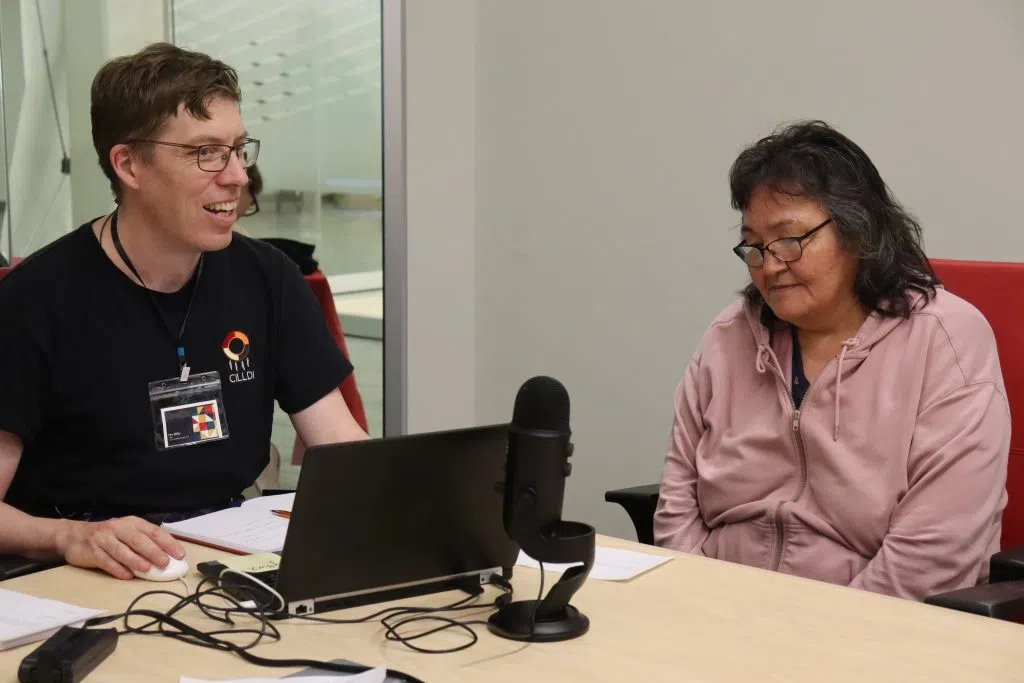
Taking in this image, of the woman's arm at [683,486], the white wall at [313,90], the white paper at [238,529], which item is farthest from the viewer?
the white wall at [313,90]

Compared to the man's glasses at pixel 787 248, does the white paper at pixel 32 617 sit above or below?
below

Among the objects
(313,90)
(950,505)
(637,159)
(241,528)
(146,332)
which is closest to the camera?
(241,528)

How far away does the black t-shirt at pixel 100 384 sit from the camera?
2086mm

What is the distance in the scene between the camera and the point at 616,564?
6.03 feet

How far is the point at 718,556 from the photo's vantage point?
2.28 metres

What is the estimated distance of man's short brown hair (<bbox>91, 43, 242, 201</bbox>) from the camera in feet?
7.12

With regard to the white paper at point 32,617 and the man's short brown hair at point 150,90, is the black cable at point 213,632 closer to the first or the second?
the white paper at point 32,617

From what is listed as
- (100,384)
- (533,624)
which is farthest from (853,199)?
(100,384)

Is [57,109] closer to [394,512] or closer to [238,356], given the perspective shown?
[238,356]

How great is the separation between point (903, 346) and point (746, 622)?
0.80 meters

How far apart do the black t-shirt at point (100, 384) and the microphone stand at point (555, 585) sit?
86 centimetres

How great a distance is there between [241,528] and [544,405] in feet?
2.29

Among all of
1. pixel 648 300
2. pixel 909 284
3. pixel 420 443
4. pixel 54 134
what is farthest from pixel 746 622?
pixel 54 134

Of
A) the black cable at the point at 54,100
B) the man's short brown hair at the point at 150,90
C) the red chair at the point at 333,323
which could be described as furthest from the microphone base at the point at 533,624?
the black cable at the point at 54,100
